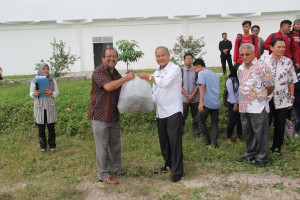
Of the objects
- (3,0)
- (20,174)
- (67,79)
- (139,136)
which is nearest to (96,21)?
(3,0)

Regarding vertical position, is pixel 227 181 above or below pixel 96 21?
below

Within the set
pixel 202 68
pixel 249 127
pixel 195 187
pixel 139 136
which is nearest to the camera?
pixel 195 187

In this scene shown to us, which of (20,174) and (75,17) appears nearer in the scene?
(20,174)

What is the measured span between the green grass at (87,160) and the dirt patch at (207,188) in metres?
0.01

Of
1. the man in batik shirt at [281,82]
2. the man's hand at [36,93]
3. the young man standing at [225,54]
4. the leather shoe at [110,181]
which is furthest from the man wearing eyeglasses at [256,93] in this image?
the young man standing at [225,54]

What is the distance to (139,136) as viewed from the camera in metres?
6.53

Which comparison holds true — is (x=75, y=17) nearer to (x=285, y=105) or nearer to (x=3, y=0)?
(x=3, y=0)

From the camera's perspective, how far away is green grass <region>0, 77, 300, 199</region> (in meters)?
4.33

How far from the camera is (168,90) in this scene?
14.0 feet

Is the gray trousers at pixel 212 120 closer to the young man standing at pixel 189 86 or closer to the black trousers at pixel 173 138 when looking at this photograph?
the young man standing at pixel 189 86

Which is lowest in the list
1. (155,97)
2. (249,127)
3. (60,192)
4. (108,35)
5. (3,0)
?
(60,192)

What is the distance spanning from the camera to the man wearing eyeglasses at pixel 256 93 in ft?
14.6

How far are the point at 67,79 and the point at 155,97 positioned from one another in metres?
9.79

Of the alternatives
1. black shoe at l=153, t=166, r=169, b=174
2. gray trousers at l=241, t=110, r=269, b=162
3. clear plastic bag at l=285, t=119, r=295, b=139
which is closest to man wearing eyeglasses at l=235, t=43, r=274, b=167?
gray trousers at l=241, t=110, r=269, b=162
